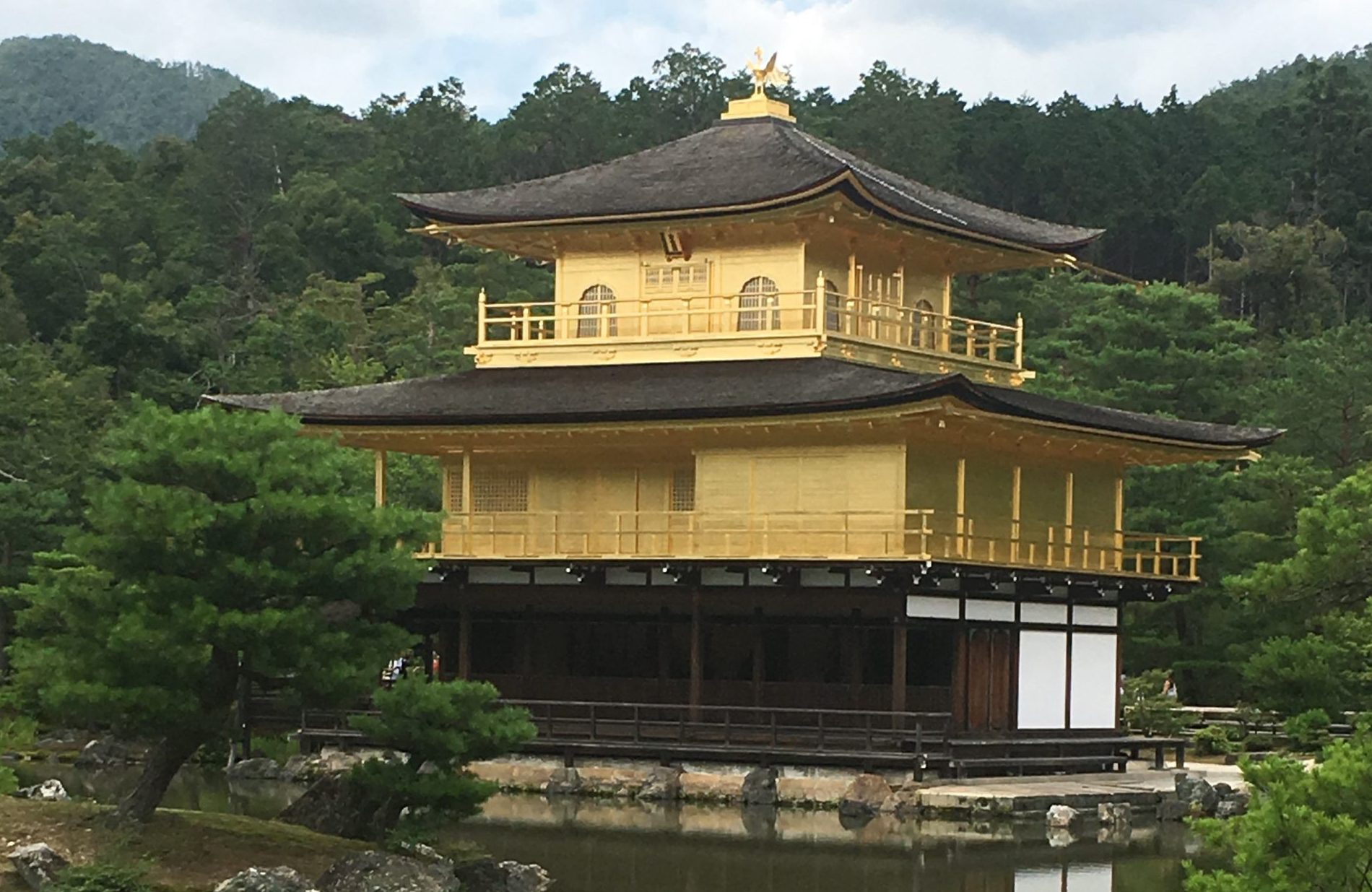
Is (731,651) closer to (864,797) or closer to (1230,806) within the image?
(864,797)

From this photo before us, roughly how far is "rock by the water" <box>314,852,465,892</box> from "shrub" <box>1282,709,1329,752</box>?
2086cm

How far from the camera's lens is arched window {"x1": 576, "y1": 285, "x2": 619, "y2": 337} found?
4072 cm

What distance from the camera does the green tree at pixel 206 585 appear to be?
23.0 m

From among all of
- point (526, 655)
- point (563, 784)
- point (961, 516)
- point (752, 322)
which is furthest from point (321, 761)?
point (961, 516)

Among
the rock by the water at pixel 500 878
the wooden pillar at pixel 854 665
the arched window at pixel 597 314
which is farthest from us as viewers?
the arched window at pixel 597 314

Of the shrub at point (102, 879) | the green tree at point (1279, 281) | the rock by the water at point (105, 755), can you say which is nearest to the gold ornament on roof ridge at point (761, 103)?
the rock by the water at point (105, 755)

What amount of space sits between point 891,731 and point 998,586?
3313 millimetres

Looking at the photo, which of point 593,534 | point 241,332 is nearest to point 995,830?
point 593,534

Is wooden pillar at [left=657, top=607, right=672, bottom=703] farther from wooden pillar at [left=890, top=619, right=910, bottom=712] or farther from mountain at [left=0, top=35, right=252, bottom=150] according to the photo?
mountain at [left=0, top=35, right=252, bottom=150]

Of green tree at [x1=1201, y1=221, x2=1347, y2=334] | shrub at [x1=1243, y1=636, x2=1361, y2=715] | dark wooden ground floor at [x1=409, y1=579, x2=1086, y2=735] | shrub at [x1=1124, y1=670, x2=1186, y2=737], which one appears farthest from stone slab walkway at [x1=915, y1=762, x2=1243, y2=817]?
green tree at [x1=1201, y1=221, x2=1347, y2=334]

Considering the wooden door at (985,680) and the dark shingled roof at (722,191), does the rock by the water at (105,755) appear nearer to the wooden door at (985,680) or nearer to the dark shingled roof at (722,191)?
the dark shingled roof at (722,191)

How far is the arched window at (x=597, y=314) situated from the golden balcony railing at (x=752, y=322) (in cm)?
1

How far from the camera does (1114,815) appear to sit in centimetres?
3259

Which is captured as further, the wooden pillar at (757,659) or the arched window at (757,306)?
the arched window at (757,306)
